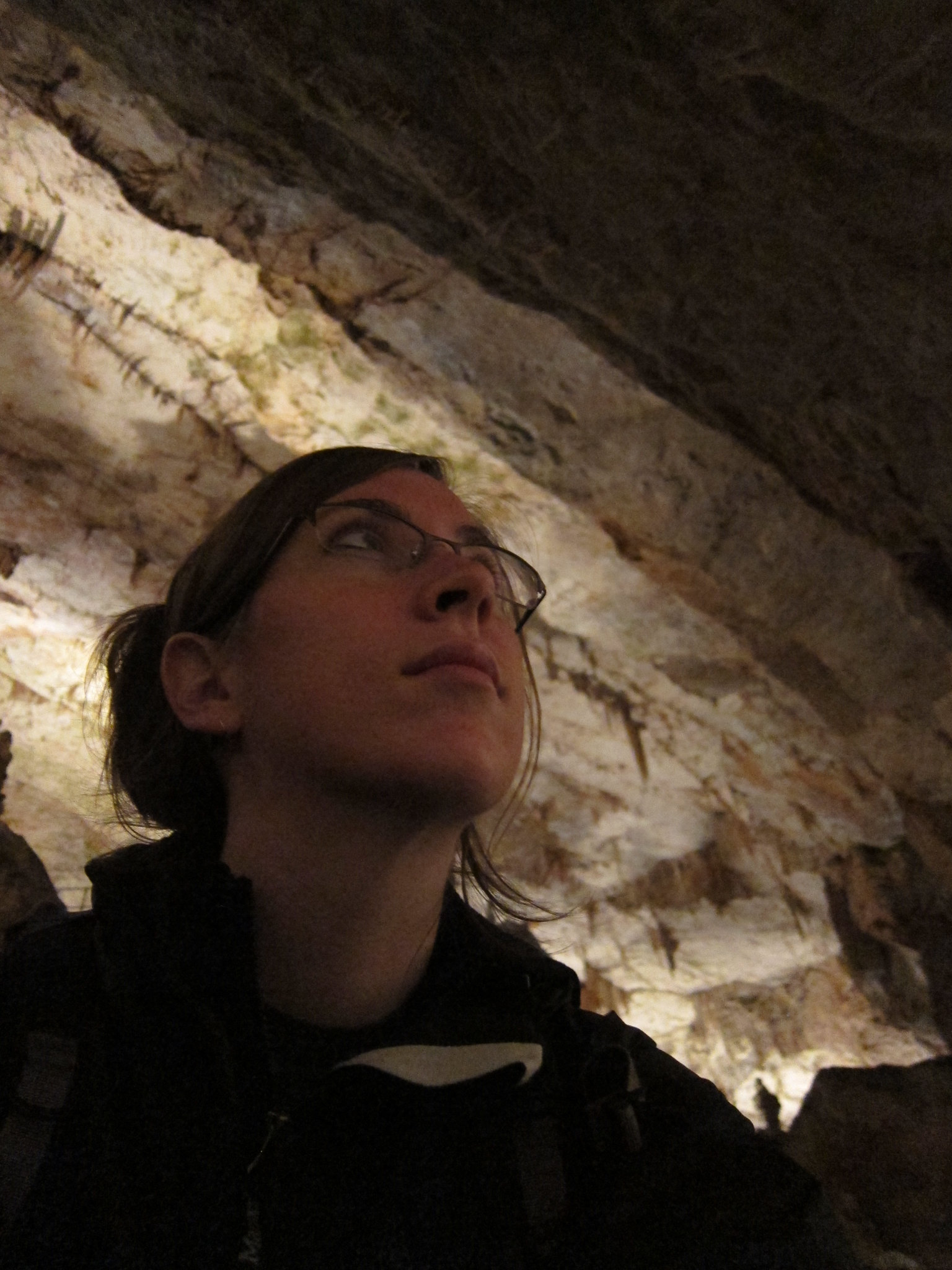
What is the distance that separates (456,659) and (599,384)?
1.82 meters

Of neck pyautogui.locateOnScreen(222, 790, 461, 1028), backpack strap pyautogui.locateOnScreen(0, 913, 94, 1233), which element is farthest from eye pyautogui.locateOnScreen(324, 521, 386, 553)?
backpack strap pyautogui.locateOnScreen(0, 913, 94, 1233)

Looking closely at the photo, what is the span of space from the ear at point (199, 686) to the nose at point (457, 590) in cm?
35

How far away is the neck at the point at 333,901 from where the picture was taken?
1.00 m

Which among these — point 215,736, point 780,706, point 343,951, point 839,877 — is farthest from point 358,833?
point 839,877

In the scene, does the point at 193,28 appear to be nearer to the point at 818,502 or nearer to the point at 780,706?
the point at 818,502

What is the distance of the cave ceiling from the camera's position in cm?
184

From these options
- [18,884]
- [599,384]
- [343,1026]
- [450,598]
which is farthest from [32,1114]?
[599,384]

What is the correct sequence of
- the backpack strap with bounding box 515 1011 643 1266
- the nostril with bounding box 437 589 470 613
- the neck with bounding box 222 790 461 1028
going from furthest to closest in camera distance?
1. the nostril with bounding box 437 589 470 613
2. the neck with bounding box 222 790 461 1028
3. the backpack strap with bounding box 515 1011 643 1266

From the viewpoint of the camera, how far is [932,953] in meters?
3.16

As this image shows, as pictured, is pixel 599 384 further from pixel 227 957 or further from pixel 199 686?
pixel 227 957

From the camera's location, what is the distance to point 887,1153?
2932 mm

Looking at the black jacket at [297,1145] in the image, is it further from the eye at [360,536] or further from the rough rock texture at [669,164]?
the rough rock texture at [669,164]

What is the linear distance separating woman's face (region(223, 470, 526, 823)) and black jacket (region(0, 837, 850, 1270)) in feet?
0.71

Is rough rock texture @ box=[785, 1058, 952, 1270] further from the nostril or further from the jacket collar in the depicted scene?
the nostril
